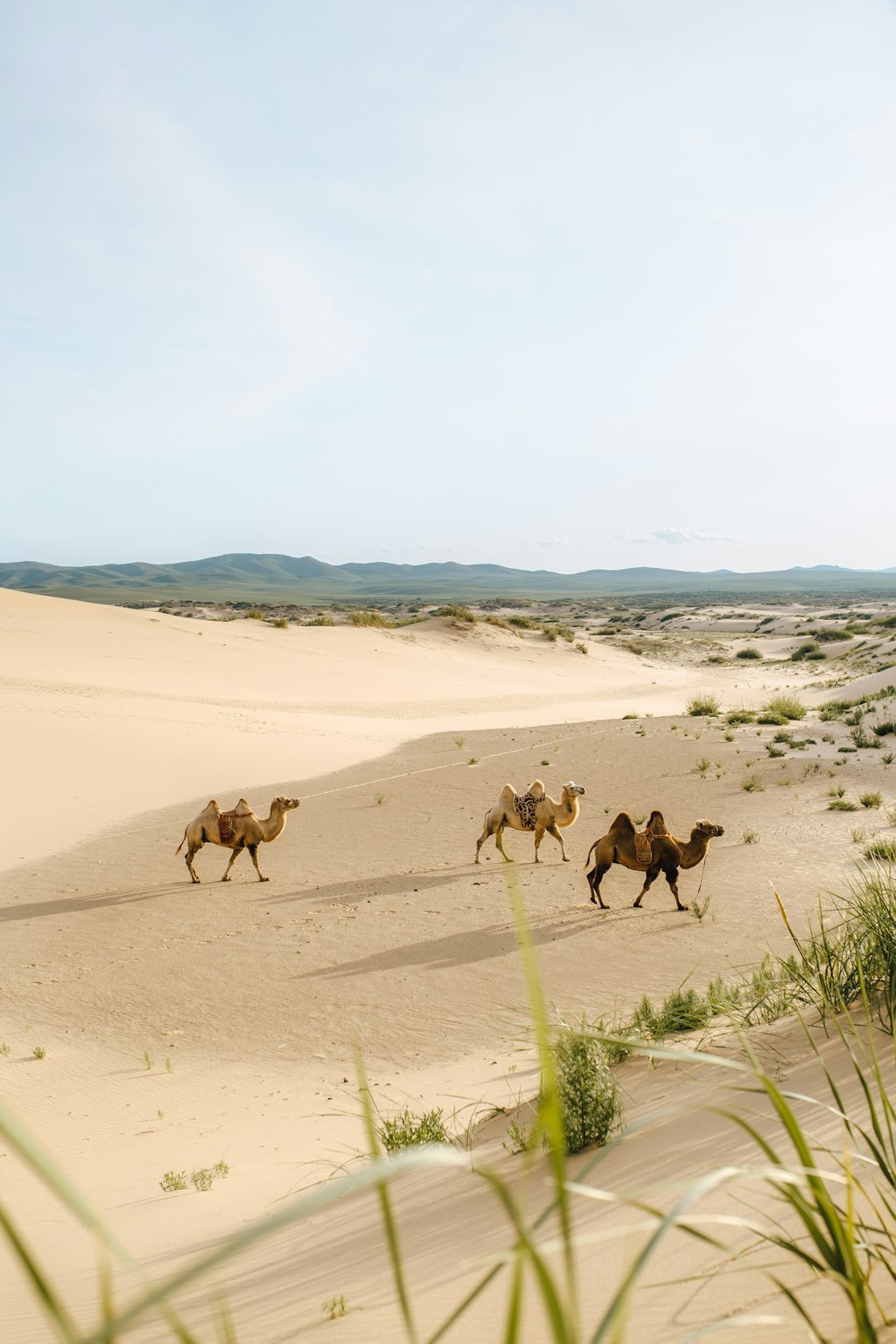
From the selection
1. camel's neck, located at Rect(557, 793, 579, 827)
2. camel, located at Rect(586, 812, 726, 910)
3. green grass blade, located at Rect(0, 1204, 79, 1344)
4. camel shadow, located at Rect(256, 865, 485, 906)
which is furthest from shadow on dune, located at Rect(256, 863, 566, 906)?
green grass blade, located at Rect(0, 1204, 79, 1344)

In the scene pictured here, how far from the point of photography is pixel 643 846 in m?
9.55

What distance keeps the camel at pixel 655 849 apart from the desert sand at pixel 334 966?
529mm

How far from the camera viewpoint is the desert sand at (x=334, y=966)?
3498 millimetres

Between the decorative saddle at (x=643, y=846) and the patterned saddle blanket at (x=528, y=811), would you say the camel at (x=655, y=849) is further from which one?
the patterned saddle blanket at (x=528, y=811)

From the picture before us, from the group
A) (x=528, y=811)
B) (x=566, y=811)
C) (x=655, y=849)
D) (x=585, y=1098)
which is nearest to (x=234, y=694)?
(x=528, y=811)

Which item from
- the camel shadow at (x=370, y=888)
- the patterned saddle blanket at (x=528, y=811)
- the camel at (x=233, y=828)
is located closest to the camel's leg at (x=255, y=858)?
the camel at (x=233, y=828)

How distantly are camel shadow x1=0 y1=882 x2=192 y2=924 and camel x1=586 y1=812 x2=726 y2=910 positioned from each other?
522cm

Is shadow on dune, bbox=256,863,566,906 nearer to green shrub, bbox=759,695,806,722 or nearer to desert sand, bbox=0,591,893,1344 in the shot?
desert sand, bbox=0,591,893,1344

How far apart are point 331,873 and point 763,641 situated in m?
52.3

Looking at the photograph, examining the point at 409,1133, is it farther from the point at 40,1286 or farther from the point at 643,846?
the point at 643,846

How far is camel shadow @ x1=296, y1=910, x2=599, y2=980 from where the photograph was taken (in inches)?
330

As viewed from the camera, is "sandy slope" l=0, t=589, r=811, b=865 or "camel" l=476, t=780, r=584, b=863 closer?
"camel" l=476, t=780, r=584, b=863

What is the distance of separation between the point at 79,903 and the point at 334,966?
3942 mm

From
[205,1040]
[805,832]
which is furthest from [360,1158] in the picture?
[805,832]
